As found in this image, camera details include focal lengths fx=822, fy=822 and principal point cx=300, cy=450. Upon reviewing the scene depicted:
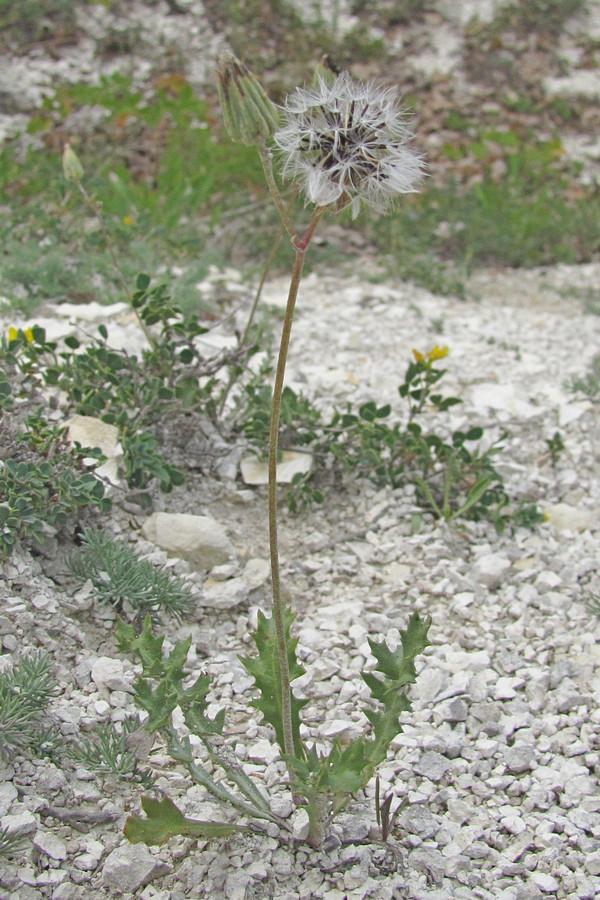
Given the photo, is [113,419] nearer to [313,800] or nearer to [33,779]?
[33,779]

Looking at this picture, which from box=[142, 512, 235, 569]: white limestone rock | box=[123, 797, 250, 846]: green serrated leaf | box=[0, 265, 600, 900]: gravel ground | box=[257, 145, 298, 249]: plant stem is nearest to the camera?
box=[257, 145, 298, 249]: plant stem

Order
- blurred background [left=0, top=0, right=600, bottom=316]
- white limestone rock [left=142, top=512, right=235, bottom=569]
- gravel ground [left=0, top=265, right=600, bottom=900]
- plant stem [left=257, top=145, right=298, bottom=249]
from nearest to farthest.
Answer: plant stem [left=257, top=145, right=298, bottom=249]
gravel ground [left=0, top=265, right=600, bottom=900]
white limestone rock [left=142, top=512, right=235, bottom=569]
blurred background [left=0, top=0, right=600, bottom=316]

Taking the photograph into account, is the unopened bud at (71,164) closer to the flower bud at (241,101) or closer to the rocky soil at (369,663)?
the rocky soil at (369,663)

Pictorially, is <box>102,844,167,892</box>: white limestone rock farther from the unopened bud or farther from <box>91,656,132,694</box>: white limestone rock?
the unopened bud

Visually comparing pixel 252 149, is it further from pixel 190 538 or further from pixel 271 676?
pixel 271 676

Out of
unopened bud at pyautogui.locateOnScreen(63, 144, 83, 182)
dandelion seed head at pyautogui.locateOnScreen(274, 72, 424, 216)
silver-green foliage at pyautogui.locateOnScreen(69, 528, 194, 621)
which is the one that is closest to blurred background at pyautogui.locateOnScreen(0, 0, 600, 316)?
unopened bud at pyautogui.locateOnScreen(63, 144, 83, 182)

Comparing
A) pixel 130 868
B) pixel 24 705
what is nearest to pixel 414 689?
pixel 130 868
